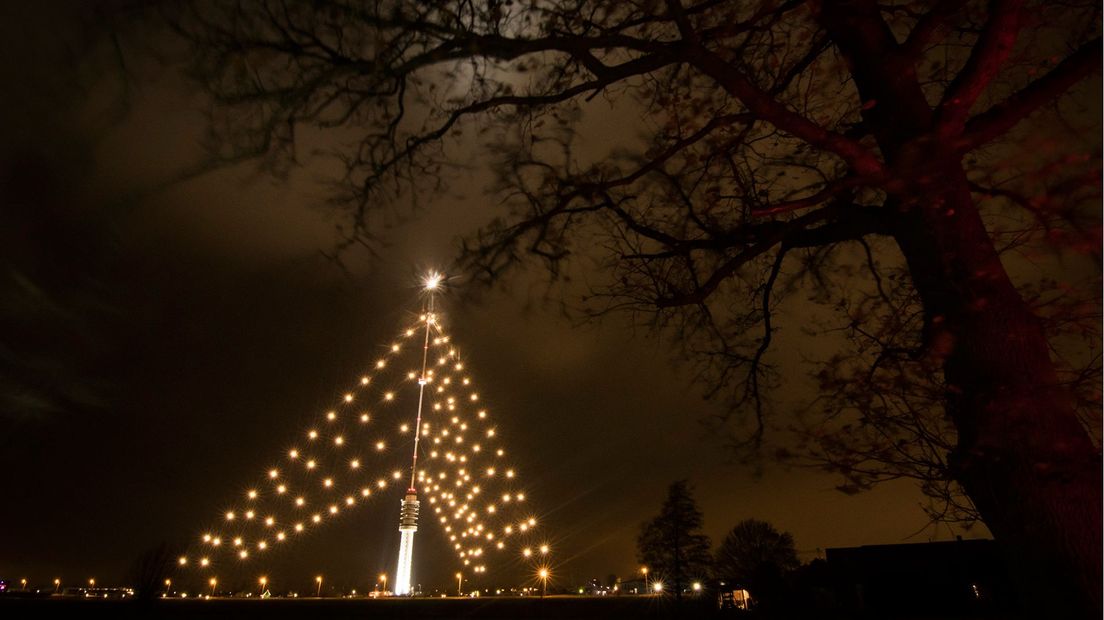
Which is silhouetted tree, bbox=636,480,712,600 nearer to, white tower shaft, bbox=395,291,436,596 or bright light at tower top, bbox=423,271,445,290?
white tower shaft, bbox=395,291,436,596

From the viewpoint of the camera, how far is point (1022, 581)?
9.52ft

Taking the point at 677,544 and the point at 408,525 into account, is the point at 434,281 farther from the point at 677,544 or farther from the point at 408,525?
the point at 677,544

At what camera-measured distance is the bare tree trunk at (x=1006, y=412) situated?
2740 mm

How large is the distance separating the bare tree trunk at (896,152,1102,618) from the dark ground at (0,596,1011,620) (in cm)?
321

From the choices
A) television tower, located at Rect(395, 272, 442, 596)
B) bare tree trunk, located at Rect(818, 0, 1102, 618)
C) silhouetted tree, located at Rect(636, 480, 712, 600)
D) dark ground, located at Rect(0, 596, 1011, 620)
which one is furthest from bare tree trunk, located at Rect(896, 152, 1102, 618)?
Result: silhouetted tree, located at Rect(636, 480, 712, 600)

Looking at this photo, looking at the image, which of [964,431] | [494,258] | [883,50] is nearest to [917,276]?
[964,431]

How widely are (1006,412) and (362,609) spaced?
4790 mm

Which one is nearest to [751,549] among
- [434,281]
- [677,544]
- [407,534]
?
[677,544]

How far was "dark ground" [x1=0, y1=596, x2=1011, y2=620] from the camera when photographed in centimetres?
371

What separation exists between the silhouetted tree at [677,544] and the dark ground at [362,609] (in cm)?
3310

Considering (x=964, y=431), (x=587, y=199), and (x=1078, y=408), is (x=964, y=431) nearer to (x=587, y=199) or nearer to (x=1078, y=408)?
(x=1078, y=408)

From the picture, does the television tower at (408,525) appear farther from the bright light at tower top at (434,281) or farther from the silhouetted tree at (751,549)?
the silhouetted tree at (751,549)

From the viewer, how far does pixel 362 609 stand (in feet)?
15.8

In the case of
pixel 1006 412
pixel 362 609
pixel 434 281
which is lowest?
pixel 362 609
